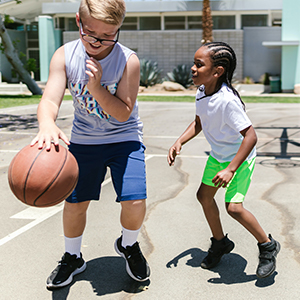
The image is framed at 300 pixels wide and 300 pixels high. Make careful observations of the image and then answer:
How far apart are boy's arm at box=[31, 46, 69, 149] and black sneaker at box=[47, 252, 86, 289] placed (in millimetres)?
1037

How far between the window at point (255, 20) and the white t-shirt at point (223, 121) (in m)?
32.1

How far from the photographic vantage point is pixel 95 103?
305 cm

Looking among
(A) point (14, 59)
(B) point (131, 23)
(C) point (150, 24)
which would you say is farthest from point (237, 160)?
(B) point (131, 23)

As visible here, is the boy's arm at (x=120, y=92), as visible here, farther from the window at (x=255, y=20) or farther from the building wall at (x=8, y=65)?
the building wall at (x=8, y=65)

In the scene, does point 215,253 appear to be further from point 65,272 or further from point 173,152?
point 65,272

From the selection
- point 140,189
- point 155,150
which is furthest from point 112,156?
point 155,150

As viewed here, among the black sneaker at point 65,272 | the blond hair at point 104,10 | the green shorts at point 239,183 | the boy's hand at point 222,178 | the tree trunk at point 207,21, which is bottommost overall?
the black sneaker at point 65,272

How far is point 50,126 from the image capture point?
104 inches

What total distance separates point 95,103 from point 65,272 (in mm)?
1232

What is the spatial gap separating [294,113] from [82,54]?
14019mm

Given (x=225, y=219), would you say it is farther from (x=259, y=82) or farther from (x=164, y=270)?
(x=259, y=82)

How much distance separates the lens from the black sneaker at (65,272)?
316 centimetres

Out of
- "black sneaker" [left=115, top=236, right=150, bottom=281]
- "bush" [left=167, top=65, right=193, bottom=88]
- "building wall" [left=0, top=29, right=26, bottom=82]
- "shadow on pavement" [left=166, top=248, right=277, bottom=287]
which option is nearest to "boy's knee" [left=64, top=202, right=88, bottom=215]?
"black sneaker" [left=115, top=236, right=150, bottom=281]

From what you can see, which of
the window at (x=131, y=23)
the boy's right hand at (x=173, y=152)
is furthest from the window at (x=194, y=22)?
the boy's right hand at (x=173, y=152)
